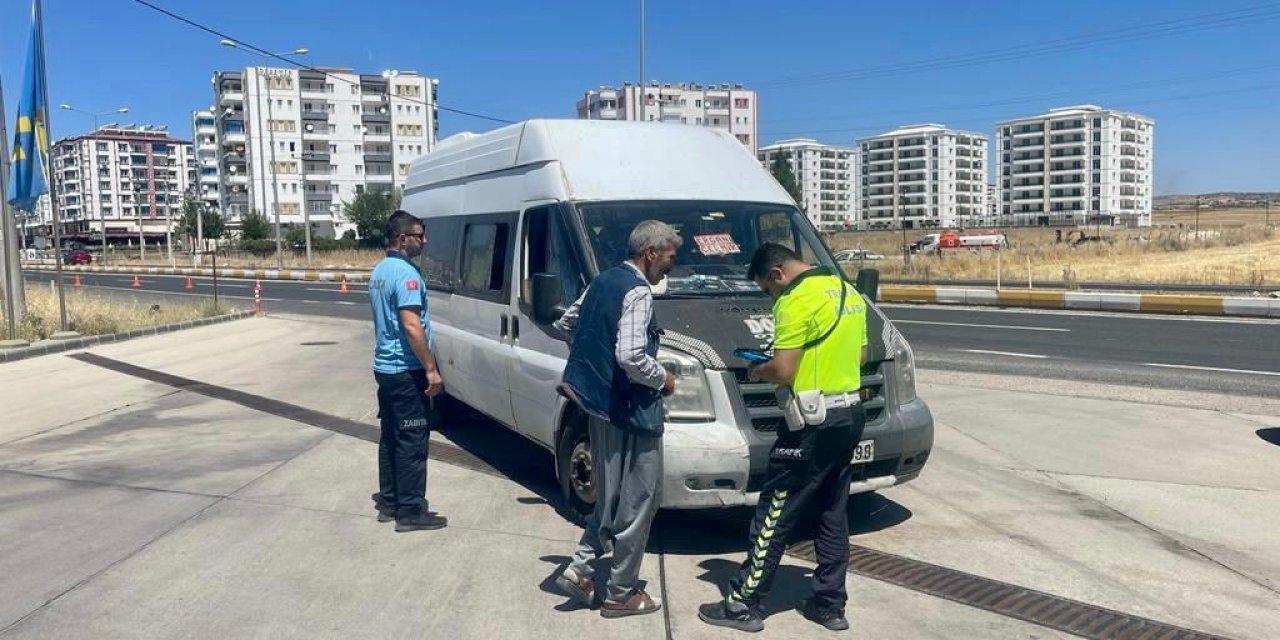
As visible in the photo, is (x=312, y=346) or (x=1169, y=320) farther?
(x=1169, y=320)

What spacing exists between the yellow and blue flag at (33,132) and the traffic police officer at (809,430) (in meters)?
15.3

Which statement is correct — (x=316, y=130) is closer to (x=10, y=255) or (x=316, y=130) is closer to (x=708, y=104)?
(x=708, y=104)

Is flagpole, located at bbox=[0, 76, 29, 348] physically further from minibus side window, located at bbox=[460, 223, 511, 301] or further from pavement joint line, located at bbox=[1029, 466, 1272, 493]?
pavement joint line, located at bbox=[1029, 466, 1272, 493]

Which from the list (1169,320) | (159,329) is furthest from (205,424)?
(1169,320)

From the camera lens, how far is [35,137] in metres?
15.7

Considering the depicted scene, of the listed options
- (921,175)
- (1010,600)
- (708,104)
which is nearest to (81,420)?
(1010,600)

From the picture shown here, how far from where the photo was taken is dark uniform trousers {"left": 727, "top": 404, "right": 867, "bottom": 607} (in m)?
4.33

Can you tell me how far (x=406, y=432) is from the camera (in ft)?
19.0

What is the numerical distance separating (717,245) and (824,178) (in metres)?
178

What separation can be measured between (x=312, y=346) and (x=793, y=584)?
13.7 m

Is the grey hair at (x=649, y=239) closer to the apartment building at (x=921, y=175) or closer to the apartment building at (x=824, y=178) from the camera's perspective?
the apartment building at (x=921, y=175)

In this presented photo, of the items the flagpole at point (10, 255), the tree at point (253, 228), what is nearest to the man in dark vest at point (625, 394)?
the flagpole at point (10, 255)

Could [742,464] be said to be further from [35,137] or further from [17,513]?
[35,137]

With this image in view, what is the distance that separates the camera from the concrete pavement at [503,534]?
4.57 metres
